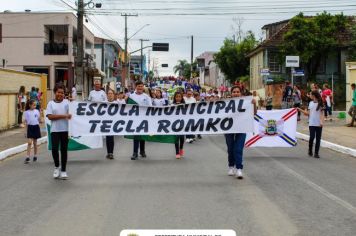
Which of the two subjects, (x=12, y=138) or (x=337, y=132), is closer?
(x=12, y=138)

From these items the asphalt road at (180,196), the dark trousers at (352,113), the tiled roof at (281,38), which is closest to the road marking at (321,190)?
the asphalt road at (180,196)

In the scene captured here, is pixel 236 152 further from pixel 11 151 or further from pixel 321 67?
pixel 321 67

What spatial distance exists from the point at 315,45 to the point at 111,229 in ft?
130

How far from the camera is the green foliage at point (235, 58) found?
67.9m

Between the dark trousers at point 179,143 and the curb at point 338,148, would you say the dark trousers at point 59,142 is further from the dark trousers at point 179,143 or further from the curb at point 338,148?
the curb at point 338,148

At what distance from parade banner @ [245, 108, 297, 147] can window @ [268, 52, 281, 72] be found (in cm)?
3432

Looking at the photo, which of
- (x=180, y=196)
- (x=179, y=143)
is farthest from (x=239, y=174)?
(x=179, y=143)

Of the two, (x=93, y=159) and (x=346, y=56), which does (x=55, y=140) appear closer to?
(x=93, y=159)

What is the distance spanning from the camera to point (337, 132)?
2144 cm

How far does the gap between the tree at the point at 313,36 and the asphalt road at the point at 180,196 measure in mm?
30817

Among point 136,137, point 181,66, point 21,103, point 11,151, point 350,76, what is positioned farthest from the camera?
point 181,66

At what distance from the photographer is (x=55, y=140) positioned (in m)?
10.6

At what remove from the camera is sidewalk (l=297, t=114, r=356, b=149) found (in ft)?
59.2

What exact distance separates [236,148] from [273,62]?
39605 millimetres
